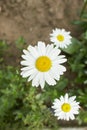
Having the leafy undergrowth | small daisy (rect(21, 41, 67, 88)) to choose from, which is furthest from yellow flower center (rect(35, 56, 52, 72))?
the leafy undergrowth

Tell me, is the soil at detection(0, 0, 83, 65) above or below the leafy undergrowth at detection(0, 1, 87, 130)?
above

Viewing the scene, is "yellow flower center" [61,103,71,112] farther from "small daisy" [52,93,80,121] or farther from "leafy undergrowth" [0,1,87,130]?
"leafy undergrowth" [0,1,87,130]

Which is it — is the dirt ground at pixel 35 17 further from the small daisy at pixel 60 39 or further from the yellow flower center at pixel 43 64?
the yellow flower center at pixel 43 64

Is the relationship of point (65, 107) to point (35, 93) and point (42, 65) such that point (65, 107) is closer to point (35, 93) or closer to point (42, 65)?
point (35, 93)

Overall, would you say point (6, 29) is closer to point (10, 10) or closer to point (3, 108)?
point (10, 10)

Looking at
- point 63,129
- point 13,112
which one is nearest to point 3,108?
point 13,112

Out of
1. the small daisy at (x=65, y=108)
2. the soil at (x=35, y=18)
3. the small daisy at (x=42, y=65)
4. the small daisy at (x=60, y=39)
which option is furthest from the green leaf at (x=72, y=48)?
the small daisy at (x=42, y=65)

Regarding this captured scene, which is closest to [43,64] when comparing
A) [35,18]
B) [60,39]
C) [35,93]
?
[60,39]
